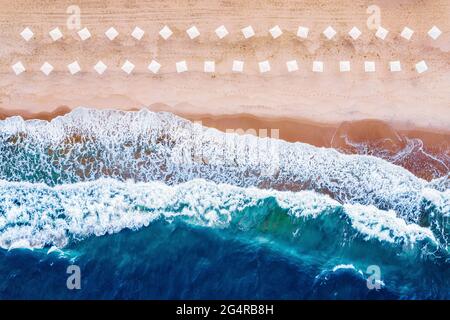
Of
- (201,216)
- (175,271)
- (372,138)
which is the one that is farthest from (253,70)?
(175,271)

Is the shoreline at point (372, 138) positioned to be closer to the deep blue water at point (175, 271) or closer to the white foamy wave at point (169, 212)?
the white foamy wave at point (169, 212)

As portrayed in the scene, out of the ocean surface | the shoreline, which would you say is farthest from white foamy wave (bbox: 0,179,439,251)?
the shoreline

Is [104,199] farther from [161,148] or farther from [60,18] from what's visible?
[60,18]

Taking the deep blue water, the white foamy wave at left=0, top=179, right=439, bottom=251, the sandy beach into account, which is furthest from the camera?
the sandy beach

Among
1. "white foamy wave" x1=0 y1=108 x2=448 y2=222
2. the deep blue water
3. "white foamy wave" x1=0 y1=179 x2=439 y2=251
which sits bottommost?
the deep blue water

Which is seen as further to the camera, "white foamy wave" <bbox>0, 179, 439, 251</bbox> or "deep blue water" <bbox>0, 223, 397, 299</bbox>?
"white foamy wave" <bbox>0, 179, 439, 251</bbox>

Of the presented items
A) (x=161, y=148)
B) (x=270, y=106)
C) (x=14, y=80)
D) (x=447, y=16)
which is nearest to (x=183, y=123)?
(x=161, y=148)

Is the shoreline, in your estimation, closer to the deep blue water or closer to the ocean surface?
the ocean surface

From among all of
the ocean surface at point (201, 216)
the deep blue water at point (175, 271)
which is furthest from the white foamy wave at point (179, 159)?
the deep blue water at point (175, 271)

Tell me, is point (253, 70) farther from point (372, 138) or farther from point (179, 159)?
point (372, 138)
